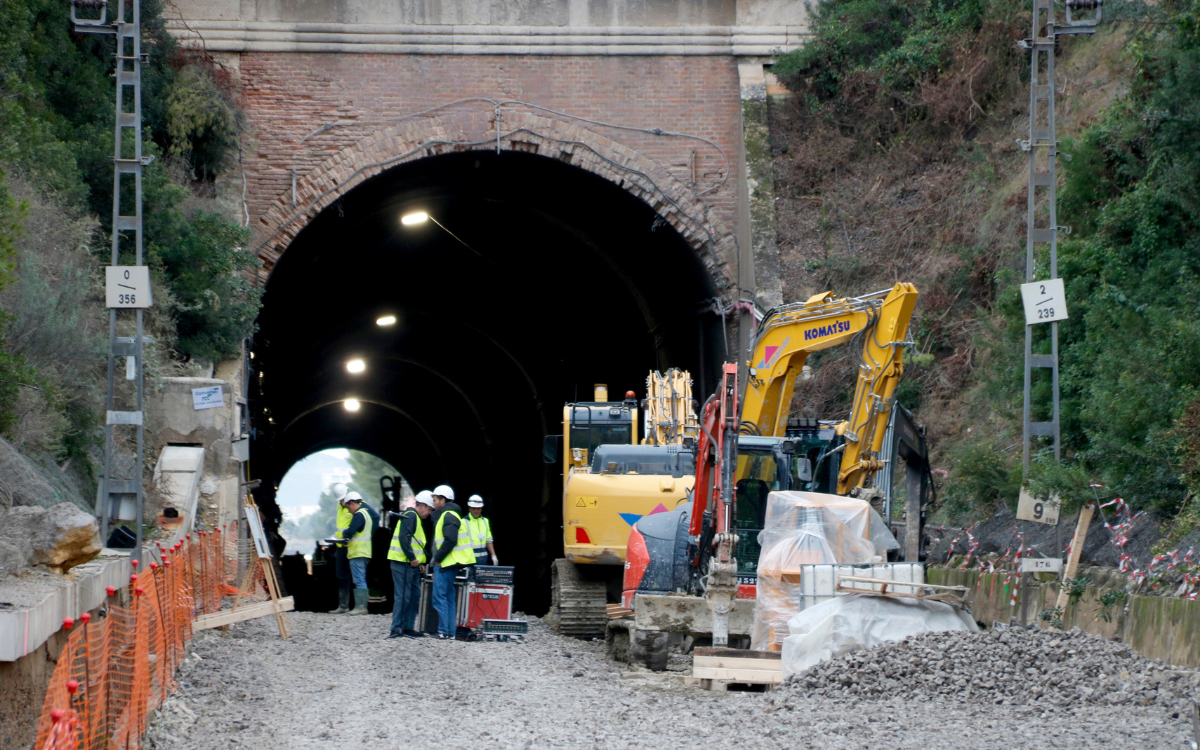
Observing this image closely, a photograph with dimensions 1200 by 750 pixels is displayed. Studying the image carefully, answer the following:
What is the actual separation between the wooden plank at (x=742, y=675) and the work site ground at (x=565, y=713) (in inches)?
6.5

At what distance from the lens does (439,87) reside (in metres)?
20.5

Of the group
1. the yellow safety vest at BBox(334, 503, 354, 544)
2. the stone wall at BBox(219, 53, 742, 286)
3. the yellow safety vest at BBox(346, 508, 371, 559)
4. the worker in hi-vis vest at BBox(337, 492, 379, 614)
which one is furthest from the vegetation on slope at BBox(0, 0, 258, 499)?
the yellow safety vest at BBox(346, 508, 371, 559)

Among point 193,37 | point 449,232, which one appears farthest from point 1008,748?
point 449,232

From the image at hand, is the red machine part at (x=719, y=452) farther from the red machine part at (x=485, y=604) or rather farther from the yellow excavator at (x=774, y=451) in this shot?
the red machine part at (x=485, y=604)

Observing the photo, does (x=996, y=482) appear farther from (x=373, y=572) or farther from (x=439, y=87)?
(x=373, y=572)

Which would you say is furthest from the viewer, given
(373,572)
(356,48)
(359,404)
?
(359,404)

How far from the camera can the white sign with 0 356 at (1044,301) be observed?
38.1 feet

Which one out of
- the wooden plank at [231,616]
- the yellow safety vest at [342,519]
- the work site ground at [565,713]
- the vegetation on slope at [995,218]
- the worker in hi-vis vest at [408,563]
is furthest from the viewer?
the yellow safety vest at [342,519]

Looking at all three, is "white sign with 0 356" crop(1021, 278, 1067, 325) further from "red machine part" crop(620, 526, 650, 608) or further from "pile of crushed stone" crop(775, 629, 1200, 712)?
"red machine part" crop(620, 526, 650, 608)

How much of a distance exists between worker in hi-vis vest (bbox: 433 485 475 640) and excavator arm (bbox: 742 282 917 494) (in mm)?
3347

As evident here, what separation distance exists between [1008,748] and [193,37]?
1752 centimetres

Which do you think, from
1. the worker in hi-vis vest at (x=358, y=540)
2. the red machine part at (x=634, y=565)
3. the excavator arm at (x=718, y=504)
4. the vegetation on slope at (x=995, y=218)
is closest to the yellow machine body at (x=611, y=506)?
the red machine part at (x=634, y=565)

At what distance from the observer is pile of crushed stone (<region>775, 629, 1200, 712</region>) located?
8008 mm

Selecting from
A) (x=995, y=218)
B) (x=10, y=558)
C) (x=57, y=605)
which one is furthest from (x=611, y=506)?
(x=57, y=605)
